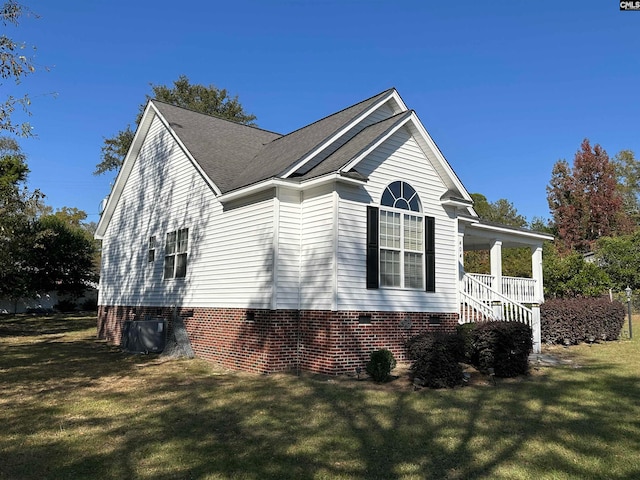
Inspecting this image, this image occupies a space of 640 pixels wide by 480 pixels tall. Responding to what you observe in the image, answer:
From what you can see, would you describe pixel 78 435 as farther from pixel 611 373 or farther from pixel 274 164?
pixel 611 373

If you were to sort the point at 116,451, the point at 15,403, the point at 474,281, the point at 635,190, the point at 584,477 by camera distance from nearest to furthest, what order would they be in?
1. the point at 584,477
2. the point at 116,451
3. the point at 15,403
4. the point at 474,281
5. the point at 635,190

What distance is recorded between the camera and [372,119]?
14.5 meters

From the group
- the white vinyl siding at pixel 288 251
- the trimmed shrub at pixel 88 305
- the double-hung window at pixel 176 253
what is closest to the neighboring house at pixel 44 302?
the trimmed shrub at pixel 88 305

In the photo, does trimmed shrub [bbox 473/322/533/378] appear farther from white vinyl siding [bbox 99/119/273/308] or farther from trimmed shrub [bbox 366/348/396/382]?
white vinyl siding [bbox 99/119/273/308]

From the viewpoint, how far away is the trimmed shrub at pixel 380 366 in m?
10.6

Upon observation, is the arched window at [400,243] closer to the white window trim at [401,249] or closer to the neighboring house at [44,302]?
the white window trim at [401,249]

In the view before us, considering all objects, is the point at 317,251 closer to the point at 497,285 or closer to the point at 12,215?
the point at 497,285

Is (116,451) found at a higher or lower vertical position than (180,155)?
lower

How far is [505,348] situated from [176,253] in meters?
9.91

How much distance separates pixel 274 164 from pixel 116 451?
29.0 feet

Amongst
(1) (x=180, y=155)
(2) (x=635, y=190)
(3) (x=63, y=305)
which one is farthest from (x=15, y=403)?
(2) (x=635, y=190)

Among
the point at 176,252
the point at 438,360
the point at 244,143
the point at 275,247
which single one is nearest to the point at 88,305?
the point at 176,252

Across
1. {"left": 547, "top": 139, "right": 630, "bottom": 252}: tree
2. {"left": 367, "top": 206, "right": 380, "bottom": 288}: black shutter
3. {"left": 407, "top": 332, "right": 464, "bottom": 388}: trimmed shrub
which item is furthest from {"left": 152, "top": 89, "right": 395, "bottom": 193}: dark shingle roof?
{"left": 547, "top": 139, "right": 630, "bottom": 252}: tree

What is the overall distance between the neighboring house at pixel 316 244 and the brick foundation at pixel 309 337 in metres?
0.03
